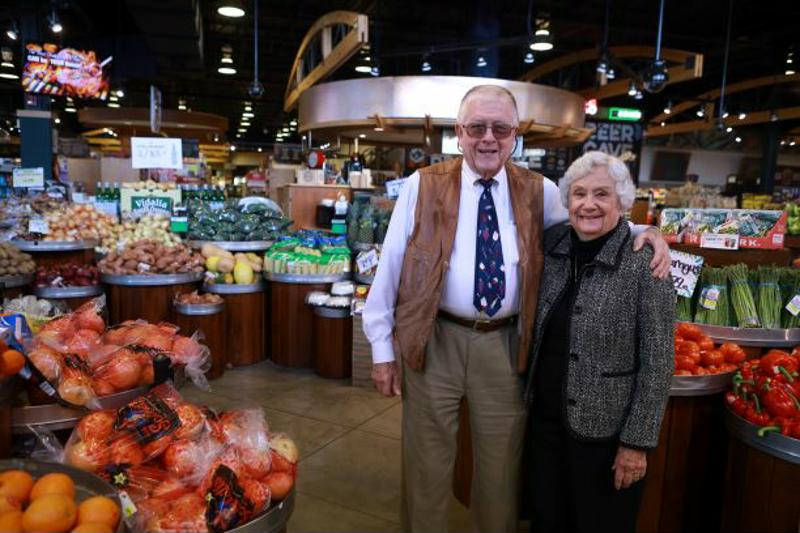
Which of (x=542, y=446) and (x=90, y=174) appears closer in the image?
(x=542, y=446)

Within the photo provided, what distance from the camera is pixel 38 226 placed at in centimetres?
516

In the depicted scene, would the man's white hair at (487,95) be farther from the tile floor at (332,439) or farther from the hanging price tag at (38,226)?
the hanging price tag at (38,226)

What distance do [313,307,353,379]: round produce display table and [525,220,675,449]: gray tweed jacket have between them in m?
2.99

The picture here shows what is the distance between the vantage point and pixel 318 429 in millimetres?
3822

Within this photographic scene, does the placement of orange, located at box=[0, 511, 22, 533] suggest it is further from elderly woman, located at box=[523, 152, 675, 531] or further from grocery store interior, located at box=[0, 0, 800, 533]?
elderly woman, located at box=[523, 152, 675, 531]

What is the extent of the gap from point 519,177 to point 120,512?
1.63 meters

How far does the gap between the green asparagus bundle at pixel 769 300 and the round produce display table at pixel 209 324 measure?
12.3ft

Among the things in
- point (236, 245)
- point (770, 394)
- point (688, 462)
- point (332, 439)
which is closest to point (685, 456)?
point (688, 462)

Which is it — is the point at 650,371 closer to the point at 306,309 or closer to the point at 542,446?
the point at 542,446

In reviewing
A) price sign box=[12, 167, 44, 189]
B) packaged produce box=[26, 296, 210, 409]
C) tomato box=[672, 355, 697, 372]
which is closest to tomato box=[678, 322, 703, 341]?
tomato box=[672, 355, 697, 372]

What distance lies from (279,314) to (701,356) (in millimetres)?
3427

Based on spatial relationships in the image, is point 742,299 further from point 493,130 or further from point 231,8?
point 231,8

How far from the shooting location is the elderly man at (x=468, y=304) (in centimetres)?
203

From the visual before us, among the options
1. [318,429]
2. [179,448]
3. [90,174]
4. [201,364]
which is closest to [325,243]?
[318,429]
